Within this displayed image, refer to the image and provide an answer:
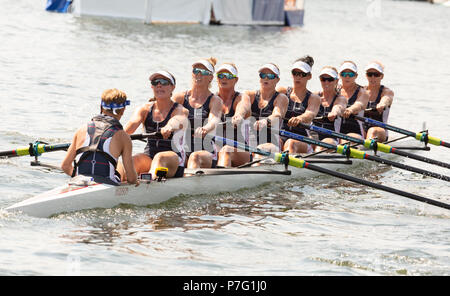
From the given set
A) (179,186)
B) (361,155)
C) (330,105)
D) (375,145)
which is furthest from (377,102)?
(179,186)

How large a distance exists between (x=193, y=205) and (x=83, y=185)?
6.00 ft

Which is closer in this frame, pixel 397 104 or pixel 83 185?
pixel 83 185

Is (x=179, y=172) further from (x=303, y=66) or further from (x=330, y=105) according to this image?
(x=330, y=105)

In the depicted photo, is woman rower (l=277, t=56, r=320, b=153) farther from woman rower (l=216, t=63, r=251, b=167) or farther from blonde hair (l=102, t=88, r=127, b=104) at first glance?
blonde hair (l=102, t=88, r=127, b=104)

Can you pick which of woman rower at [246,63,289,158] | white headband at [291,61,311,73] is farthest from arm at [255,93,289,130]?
white headband at [291,61,311,73]

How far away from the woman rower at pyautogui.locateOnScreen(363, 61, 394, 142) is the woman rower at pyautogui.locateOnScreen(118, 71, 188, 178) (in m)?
5.43

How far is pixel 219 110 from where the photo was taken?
35.6 feet

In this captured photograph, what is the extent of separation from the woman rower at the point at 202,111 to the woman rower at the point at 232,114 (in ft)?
1.45

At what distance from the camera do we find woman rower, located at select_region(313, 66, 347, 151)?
516 inches

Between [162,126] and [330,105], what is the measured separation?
15.0ft

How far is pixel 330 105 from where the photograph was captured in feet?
44.1

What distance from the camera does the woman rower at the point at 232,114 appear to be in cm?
1127
